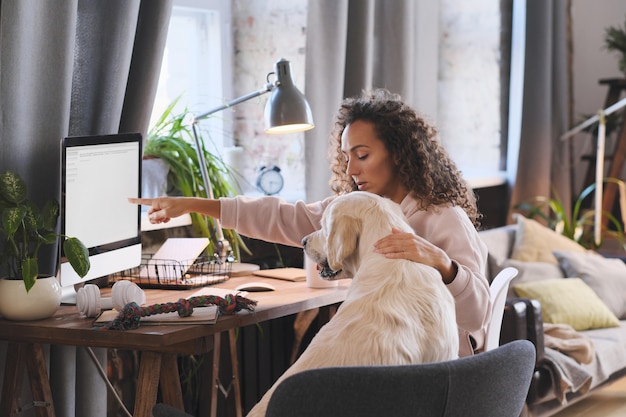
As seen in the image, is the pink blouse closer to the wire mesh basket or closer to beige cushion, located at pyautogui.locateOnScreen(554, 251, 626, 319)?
the wire mesh basket

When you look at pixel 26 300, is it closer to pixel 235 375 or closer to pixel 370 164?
pixel 370 164

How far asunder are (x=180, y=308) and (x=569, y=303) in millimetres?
2258

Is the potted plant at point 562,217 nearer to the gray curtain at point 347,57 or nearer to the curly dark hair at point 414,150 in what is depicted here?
the gray curtain at point 347,57

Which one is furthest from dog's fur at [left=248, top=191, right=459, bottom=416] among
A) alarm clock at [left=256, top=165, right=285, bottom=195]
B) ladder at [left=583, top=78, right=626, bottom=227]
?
ladder at [left=583, top=78, right=626, bottom=227]

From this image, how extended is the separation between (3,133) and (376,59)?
2191 millimetres

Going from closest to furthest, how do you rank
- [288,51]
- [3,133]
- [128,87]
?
[3,133]
[128,87]
[288,51]

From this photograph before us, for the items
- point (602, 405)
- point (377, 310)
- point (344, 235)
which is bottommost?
point (602, 405)

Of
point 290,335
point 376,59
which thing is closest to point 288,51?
point 376,59

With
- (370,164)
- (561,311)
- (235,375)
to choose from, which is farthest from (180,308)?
(561,311)

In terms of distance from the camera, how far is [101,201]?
2.39 metres

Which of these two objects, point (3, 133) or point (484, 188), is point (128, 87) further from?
point (484, 188)

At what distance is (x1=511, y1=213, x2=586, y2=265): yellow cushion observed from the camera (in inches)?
168

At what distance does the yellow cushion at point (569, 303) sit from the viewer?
3816 millimetres

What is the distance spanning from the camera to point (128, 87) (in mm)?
2727
